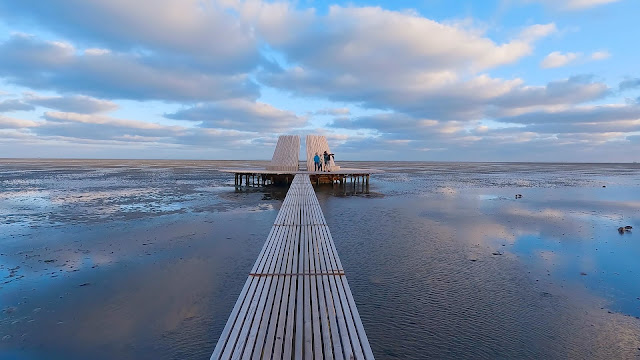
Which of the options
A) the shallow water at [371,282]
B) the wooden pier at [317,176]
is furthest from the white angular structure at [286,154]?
the shallow water at [371,282]

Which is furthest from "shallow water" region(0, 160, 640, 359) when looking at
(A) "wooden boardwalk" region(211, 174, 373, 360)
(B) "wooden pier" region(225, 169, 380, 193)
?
(B) "wooden pier" region(225, 169, 380, 193)

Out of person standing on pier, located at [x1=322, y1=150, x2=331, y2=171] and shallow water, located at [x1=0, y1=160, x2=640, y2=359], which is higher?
person standing on pier, located at [x1=322, y1=150, x2=331, y2=171]

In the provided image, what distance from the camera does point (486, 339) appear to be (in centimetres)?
519

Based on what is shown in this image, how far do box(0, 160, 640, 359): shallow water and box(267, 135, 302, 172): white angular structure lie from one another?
546 inches

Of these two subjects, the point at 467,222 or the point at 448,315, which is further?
the point at 467,222

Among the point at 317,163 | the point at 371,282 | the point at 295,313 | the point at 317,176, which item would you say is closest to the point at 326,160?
the point at 317,163

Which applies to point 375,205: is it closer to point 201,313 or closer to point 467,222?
point 467,222

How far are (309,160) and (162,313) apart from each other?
22.8 meters

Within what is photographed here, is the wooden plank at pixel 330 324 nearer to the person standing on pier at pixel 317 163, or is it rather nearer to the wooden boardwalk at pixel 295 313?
the wooden boardwalk at pixel 295 313

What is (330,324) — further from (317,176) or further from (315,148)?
(315,148)

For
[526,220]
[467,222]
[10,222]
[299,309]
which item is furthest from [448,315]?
[10,222]

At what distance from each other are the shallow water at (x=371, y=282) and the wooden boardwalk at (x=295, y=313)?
1006 millimetres

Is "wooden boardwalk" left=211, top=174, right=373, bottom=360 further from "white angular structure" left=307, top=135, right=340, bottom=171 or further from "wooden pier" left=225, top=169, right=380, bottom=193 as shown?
"white angular structure" left=307, top=135, right=340, bottom=171

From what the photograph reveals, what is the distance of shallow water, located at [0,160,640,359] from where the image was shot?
201 inches
